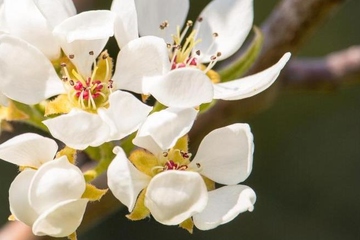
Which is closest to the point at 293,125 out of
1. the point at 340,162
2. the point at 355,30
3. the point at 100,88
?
the point at 340,162

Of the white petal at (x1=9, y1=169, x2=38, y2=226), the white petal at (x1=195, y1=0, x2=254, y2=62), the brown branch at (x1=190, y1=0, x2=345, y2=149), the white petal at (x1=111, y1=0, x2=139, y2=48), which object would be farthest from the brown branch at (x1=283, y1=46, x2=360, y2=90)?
the white petal at (x1=9, y1=169, x2=38, y2=226)

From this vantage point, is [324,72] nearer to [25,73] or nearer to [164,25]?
[164,25]

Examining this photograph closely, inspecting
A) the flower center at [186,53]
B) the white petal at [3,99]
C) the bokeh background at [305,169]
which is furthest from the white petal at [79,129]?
the bokeh background at [305,169]

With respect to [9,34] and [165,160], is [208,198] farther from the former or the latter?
[9,34]

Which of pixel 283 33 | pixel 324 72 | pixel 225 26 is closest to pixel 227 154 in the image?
pixel 225 26

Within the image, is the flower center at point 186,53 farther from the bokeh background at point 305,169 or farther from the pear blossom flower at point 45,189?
the bokeh background at point 305,169

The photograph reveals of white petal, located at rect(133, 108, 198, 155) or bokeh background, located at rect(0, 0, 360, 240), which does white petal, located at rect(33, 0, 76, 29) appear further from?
bokeh background, located at rect(0, 0, 360, 240)
